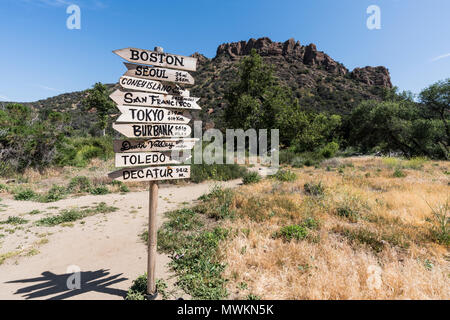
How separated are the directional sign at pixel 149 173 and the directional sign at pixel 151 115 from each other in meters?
0.62

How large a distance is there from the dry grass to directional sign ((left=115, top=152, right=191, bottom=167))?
2.06 meters

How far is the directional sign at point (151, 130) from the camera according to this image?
2472 mm

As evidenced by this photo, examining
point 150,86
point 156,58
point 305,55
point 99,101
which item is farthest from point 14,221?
point 305,55

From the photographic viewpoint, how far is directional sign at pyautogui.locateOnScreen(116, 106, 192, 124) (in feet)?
8.16

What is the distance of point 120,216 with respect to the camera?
627 cm

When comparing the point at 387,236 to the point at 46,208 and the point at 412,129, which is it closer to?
the point at 46,208

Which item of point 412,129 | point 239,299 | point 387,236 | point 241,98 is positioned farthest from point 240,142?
point 239,299

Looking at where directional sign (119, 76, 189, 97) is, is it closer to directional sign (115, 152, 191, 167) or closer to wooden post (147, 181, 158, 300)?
directional sign (115, 152, 191, 167)

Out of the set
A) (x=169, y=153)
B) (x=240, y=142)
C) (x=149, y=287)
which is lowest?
(x=149, y=287)

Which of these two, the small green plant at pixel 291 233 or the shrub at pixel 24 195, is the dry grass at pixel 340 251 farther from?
the shrub at pixel 24 195

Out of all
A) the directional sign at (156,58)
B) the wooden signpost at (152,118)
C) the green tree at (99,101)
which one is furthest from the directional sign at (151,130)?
the green tree at (99,101)

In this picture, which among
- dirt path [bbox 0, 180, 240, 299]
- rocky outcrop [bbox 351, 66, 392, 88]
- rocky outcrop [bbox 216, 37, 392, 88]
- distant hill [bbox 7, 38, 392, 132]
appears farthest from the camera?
rocky outcrop [bbox 216, 37, 392, 88]

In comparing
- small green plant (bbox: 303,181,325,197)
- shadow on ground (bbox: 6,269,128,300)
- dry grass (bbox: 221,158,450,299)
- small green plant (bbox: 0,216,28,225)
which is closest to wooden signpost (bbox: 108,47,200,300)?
shadow on ground (bbox: 6,269,128,300)
